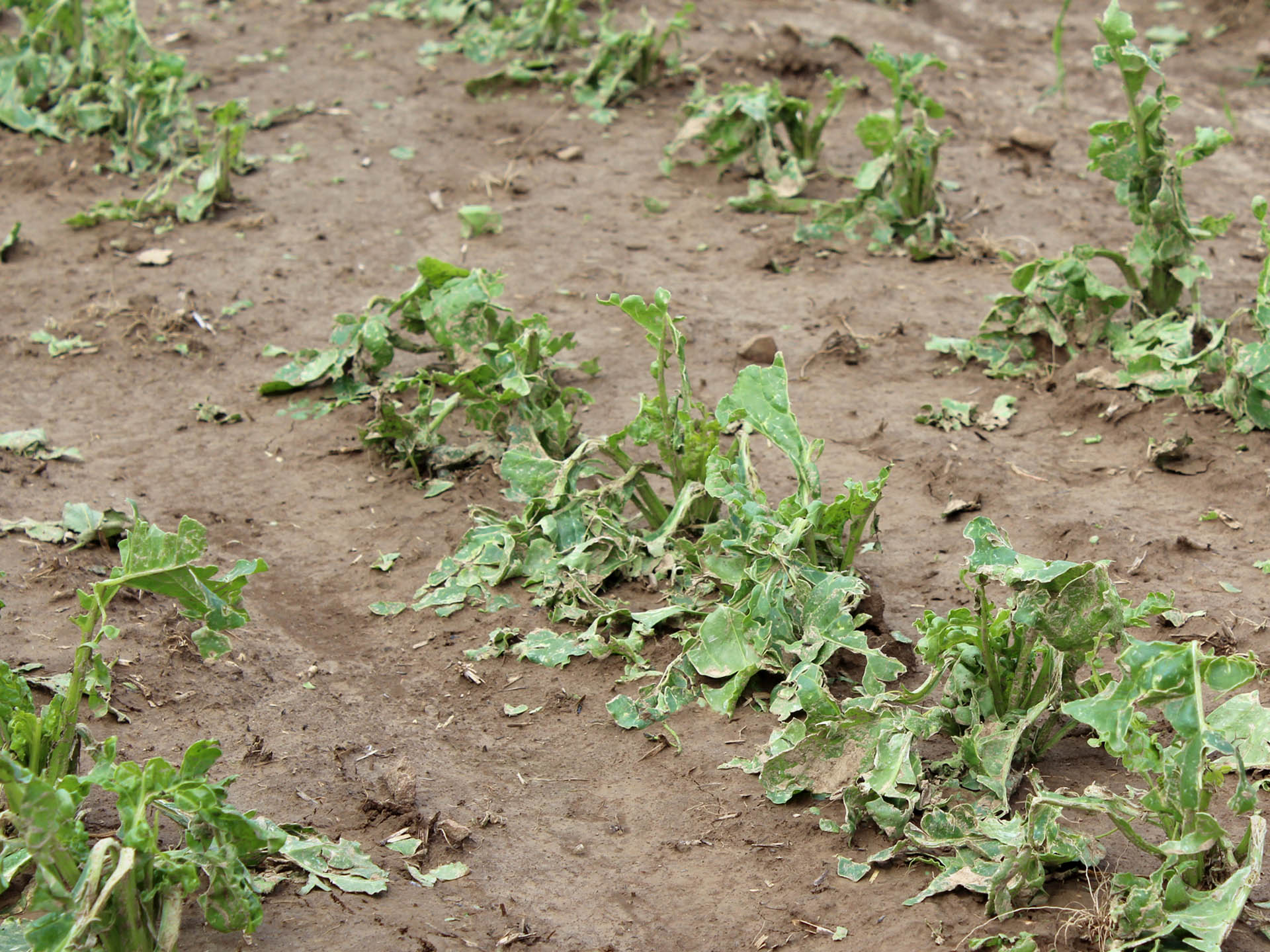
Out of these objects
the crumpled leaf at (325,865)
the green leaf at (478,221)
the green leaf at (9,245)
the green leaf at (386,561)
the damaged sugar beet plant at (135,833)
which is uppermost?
the damaged sugar beet plant at (135,833)

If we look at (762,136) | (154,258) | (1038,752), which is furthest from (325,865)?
(762,136)

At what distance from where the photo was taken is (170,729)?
8.89 ft

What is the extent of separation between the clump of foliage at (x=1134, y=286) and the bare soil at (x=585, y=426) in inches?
4.9

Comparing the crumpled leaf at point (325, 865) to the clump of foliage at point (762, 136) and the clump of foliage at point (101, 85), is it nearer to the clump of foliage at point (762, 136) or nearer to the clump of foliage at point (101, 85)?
the clump of foliage at point (762, 136)

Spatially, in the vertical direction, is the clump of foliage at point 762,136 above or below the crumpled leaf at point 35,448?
above

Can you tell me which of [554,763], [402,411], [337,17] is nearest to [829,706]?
[554,763]

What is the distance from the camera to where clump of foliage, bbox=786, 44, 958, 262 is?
16.0 feet

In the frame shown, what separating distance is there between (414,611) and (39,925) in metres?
1.44

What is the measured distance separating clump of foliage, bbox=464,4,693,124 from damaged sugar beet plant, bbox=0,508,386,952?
14.7 ft

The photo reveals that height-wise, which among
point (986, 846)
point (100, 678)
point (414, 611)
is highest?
point (100, 678)

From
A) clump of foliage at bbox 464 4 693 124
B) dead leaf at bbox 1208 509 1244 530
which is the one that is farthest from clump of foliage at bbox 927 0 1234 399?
clump of foliage at bbox 464 4 693 124

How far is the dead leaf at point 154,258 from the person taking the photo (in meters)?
5.07

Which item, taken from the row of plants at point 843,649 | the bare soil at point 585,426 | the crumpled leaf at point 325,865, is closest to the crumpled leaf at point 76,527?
the bare soil at point 585,426

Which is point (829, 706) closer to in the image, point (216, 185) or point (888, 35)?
point (216, 185)
